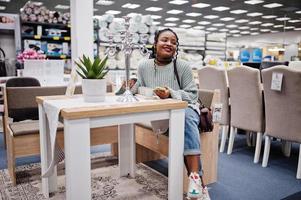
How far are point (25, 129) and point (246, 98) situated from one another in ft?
7.04

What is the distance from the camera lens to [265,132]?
2.84m

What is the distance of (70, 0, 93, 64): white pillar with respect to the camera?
3610 mm

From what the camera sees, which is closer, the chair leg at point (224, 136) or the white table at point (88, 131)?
the white table at point (88, 131)

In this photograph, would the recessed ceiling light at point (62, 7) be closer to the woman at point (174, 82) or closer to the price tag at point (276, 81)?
the woman at point (174, 82)

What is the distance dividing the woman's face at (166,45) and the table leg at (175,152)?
573 millimetres

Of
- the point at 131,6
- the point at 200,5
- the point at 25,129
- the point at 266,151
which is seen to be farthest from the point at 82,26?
the point at 200,5

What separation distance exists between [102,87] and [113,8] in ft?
34.2

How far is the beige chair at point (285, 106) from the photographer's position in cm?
250

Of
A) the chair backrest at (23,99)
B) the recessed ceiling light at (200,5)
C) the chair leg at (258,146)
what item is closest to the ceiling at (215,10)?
the recessed ceiling light at (200,5)

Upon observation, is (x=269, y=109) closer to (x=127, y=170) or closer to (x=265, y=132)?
(x=265, y=132)

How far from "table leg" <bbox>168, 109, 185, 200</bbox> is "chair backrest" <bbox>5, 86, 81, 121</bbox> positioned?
1480mm

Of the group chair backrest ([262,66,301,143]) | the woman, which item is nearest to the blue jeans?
the woman

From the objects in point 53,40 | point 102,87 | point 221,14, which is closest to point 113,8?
point 221,14

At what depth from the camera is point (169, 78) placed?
2.20 m
